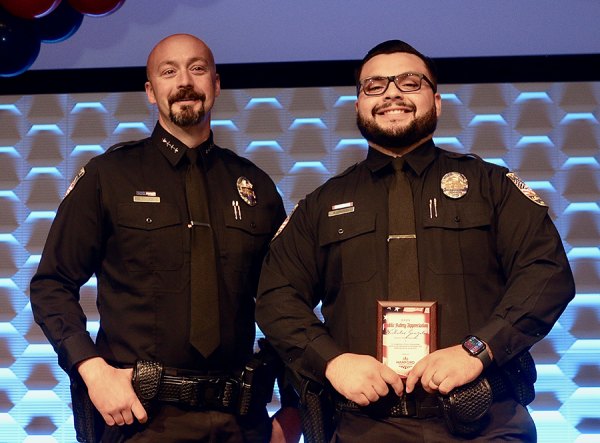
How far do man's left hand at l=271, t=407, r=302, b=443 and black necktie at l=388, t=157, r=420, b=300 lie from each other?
2.29ft

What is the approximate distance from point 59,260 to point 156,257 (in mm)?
316

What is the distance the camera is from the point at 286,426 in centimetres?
299

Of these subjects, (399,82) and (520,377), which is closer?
(520,377)

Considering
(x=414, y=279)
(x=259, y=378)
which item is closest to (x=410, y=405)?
(x=414, y=279)

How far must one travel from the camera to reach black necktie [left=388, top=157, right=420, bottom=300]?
2559 mm

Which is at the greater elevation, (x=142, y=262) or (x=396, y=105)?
(x=396, y=105)

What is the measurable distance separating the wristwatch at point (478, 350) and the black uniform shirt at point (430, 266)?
25 mm

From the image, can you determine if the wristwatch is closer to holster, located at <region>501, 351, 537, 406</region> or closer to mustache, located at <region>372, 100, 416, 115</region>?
holster, located at <region>501, 351, 537, 406</region>

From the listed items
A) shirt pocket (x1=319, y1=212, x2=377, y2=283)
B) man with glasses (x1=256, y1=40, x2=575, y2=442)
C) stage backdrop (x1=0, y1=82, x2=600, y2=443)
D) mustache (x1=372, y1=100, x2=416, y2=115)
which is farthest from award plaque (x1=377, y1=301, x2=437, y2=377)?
stage backdrop (x1=0, y1=82, x2=600, y2=443)

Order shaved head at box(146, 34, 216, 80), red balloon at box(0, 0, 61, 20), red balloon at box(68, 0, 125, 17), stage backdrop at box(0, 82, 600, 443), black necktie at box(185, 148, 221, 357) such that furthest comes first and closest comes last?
stage backdrop at box(0, 82, 600, 443) → red balloon at box(68, 0, 125, 17) → red balloon at box(0, 0, 61, 20) → shaved head at box(146, 34, 216, 80) → black necktie at box(185, 148, 221, 357)

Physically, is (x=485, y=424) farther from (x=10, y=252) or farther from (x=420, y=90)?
(x=10, y=252)

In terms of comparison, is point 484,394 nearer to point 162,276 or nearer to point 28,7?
point 162,276

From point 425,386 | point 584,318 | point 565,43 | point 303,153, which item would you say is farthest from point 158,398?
point 565,43

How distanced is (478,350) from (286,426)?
913 millimetres
